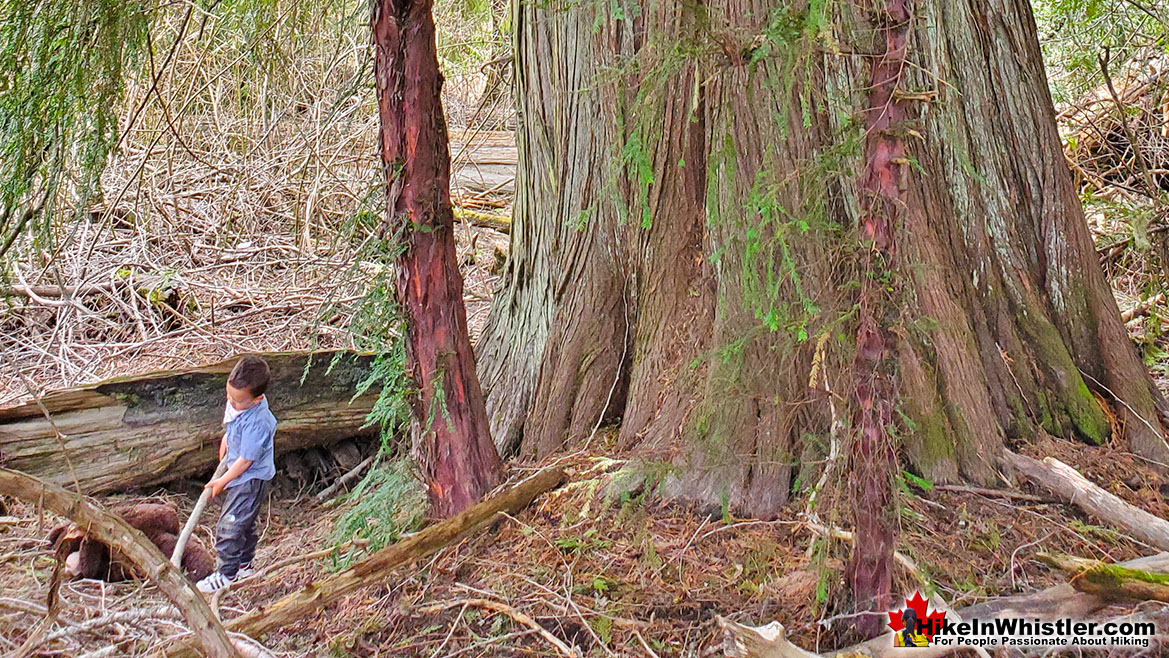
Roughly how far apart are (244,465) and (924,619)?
3.23m

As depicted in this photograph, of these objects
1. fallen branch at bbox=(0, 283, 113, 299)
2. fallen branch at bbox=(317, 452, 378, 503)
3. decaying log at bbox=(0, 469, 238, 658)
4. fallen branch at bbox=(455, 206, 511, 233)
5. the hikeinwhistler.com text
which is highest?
fallen branch at bbox=(455, 206, 511, 233)

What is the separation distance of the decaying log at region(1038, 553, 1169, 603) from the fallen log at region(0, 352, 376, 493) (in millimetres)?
3516

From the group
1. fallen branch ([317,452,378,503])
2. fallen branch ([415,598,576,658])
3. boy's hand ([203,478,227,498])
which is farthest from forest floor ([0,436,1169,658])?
fallen branch ([317,452,378,503])

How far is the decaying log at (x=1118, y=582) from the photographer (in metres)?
2.30

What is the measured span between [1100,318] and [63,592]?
187 inches

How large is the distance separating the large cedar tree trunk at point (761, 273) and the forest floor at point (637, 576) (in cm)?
19

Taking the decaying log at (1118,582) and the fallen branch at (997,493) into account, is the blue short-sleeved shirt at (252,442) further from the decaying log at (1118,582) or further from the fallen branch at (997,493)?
the decaying log at (1118,582)

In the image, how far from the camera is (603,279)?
3.92 meters

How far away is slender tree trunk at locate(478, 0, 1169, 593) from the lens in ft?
10.6

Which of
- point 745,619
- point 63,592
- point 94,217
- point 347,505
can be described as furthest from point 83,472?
point 94,217

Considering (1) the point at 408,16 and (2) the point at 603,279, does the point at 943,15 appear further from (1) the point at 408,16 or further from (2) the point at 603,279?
(1) the point at 408,16

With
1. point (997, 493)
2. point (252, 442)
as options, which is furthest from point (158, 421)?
point (997, 493)

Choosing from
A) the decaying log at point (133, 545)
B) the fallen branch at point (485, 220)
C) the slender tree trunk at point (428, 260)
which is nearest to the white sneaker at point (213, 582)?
the slender tree trunk at point (428, 260)

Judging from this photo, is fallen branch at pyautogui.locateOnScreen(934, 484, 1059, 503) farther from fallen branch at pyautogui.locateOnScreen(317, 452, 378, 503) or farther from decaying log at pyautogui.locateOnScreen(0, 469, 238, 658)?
fallen branch at pyautogui.locateOnScreen(317, 452, 378, 503)
